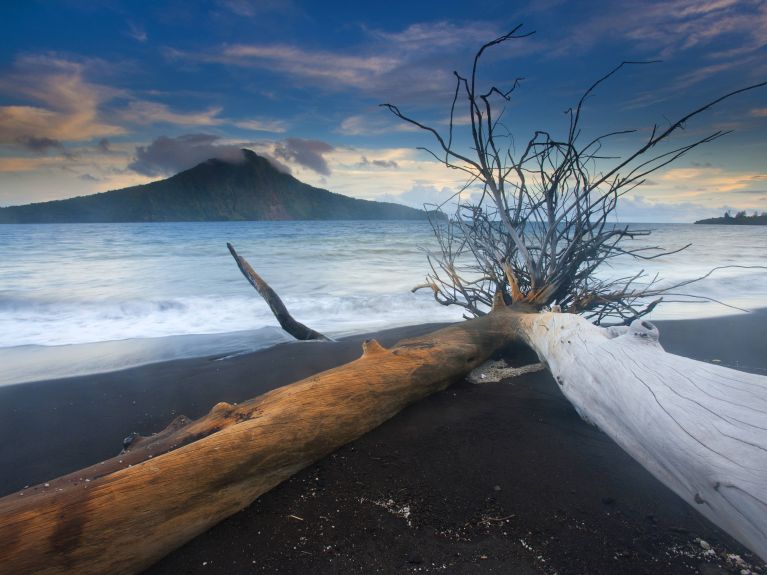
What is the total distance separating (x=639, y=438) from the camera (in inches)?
73.2

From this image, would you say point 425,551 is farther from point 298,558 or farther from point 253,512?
point 253,512

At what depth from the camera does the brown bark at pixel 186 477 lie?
133cm

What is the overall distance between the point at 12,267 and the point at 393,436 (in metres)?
15.6

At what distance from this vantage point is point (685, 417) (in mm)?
1680

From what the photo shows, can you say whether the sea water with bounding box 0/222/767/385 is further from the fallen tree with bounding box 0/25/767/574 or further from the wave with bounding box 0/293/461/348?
the fallen tree with bounding box 0/25/767/574

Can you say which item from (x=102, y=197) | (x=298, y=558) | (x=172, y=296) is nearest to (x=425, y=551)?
(x=298, y=558)

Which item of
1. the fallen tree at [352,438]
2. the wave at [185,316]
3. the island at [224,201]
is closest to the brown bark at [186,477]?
the fallen tree at [352,438]

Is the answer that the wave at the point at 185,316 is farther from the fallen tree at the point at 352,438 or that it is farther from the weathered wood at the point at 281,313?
the fallen tree at the point at 352,438

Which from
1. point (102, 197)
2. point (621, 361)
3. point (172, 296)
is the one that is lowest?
point (172, 296)

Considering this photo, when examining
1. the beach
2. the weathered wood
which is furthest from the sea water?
the beach

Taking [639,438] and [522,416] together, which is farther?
[522,416]

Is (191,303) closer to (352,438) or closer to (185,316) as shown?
(185,316)

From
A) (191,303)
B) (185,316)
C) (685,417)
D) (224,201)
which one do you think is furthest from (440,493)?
(224,201)

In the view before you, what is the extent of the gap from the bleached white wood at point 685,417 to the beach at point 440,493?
230 millimetres
